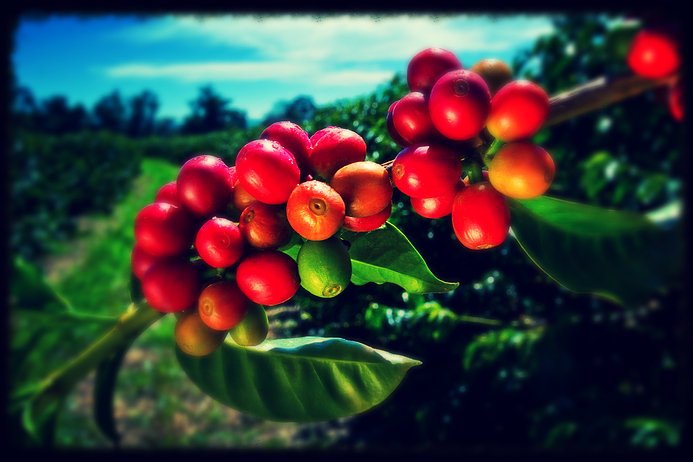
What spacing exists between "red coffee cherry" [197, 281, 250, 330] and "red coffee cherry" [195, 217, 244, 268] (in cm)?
2

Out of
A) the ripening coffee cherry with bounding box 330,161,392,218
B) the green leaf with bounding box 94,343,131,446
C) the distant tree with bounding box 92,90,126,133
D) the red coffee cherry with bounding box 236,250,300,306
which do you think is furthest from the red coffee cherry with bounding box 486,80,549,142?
the distant tree with bounding box 92,90,126,133

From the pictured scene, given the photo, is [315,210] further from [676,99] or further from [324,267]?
[676,99]

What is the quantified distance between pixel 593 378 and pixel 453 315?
78 cm

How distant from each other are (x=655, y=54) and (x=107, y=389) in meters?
0.56

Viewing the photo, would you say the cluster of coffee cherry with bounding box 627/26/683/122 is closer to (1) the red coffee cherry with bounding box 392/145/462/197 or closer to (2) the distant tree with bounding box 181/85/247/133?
(1) the red coffee cherry with bounding box 392/145/462/197

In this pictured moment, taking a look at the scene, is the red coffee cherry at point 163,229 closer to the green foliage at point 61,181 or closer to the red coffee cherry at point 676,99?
the red coffee cherry at point 676,99

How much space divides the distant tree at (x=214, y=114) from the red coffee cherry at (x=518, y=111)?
0.49 meters

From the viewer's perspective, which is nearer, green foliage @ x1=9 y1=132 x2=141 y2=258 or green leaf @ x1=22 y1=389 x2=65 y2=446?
green leaf @ x1=22 y1=389 x2=65 y2=446

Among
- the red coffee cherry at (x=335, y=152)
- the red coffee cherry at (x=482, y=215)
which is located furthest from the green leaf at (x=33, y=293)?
the red coffee cherry at (x=482, y=215)

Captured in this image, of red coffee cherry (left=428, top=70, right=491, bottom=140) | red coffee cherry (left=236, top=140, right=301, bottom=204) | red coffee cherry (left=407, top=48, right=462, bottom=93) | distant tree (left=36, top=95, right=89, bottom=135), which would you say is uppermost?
distant tree (left=36, top=95, right=89, bottom=135)

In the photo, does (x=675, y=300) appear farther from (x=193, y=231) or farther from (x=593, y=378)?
(x=193, y=231)

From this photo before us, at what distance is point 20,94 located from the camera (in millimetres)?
1312

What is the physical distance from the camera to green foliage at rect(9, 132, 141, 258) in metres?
3.55

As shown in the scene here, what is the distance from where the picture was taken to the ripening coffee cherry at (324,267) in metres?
0.45
